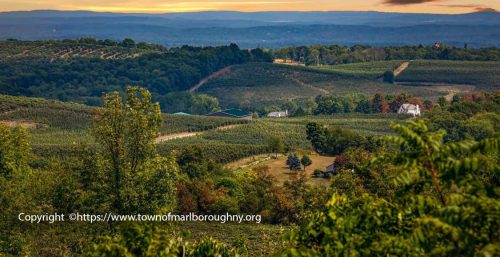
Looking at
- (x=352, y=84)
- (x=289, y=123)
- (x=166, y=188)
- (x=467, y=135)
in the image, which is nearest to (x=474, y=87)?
(x=352, y=84)

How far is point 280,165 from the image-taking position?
79.1 meters

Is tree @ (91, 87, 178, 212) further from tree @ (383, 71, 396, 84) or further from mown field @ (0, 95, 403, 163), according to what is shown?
tree @ (383, 71, 396, 84)

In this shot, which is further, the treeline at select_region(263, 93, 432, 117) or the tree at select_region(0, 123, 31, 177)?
the treeline at select_region(263, 93, 432, 117)

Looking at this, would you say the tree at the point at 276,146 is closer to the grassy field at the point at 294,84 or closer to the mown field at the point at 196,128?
the mown field at the point at 196,128

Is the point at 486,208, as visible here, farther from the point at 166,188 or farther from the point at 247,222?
the point at 247,222

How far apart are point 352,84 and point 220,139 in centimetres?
8474

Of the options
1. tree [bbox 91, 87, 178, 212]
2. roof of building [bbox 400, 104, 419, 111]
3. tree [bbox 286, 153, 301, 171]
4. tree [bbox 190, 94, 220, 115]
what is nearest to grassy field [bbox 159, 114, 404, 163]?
roof of building [bbox 400, 104, 419, 111]

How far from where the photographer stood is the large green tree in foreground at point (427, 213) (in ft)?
36.1

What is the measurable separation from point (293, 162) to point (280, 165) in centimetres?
270

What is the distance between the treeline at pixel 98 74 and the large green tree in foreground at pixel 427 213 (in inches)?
6144

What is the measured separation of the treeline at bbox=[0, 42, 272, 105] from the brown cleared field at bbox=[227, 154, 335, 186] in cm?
9056

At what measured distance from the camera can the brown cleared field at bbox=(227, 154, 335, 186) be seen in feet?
237

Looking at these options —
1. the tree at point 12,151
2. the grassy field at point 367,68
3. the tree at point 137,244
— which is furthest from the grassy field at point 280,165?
the grassy field at point 367,68

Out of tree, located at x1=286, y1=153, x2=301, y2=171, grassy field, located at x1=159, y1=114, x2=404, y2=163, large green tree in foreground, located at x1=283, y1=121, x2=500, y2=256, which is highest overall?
large green tree in foreground, located at x1=283, y1=121, x2=500, y2=256
